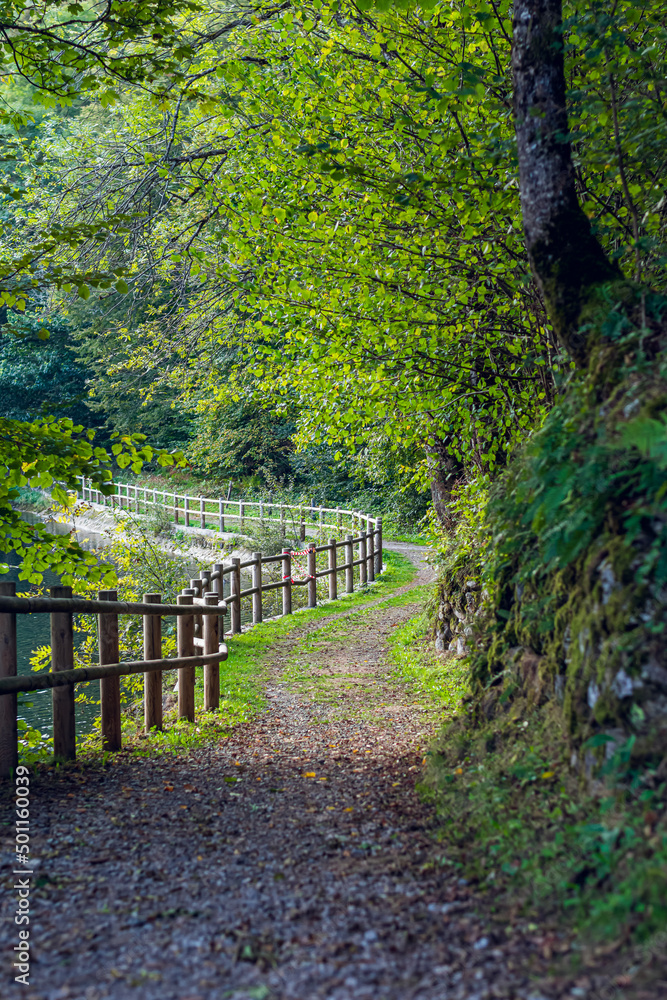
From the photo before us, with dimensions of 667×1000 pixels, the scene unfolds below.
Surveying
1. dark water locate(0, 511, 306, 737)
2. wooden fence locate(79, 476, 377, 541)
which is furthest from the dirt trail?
wooden fence locate(79, 476, 377, 541)

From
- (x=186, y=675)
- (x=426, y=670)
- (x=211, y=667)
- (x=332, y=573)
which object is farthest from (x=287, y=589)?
(x=186, y=675)

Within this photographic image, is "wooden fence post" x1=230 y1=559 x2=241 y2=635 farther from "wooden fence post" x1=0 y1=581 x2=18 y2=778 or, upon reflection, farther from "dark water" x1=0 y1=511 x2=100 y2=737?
"wooden fence post" x1=0 y1=581 x2=18 y2=778

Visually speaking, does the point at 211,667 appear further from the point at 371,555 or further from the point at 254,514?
the point at 254,514

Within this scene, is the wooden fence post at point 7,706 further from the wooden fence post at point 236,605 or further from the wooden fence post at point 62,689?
the wooden fence post at point 236,605

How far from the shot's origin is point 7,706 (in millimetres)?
4500

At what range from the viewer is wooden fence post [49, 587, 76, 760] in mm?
4949

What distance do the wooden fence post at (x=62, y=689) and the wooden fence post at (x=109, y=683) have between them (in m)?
0.37

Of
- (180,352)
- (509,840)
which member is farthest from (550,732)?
(180,352)

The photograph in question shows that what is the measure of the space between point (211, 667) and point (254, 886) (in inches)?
158

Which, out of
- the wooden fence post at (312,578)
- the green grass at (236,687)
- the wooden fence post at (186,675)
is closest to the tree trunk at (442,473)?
the green grass at (236,687)

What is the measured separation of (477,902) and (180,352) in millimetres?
10006

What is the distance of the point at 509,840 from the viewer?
326 centimetres

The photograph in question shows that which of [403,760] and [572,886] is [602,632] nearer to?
[572,886]

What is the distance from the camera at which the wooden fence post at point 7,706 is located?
14.8 feet
